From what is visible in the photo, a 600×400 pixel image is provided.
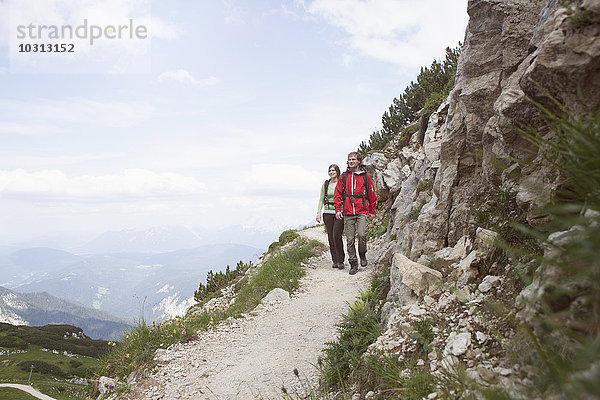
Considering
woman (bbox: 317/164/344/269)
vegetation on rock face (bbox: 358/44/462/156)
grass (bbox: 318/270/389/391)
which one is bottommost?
grass (bbox: 318/270/389/391)

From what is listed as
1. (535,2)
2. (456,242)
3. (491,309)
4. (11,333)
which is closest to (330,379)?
(491,309)

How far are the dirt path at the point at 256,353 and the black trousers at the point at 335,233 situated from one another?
1.74 m

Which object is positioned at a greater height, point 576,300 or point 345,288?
point 576,300

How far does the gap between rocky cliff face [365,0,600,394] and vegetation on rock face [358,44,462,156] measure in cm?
1245

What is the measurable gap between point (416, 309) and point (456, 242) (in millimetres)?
1791

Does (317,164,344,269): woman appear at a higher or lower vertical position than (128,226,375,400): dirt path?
higher

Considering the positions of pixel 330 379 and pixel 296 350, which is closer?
pixel 330 379

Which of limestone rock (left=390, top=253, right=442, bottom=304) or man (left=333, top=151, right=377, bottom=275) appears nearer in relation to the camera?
limestone rock (left=390, top=253, right=442, bottom=304)

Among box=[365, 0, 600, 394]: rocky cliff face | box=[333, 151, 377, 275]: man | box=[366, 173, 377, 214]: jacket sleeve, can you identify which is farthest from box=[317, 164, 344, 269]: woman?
box=[365, 0, 600, 394]: rocky cliff face

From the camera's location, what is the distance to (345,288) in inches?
400

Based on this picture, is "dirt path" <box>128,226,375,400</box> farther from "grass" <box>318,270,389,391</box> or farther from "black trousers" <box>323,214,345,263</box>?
"black trousers" <box>323,214,345,263</box>

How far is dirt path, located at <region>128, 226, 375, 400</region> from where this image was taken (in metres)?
5.89

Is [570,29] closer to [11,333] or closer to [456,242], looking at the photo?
[456,242]

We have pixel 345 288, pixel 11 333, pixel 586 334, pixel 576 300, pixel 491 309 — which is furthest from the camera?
pixel 11 333
